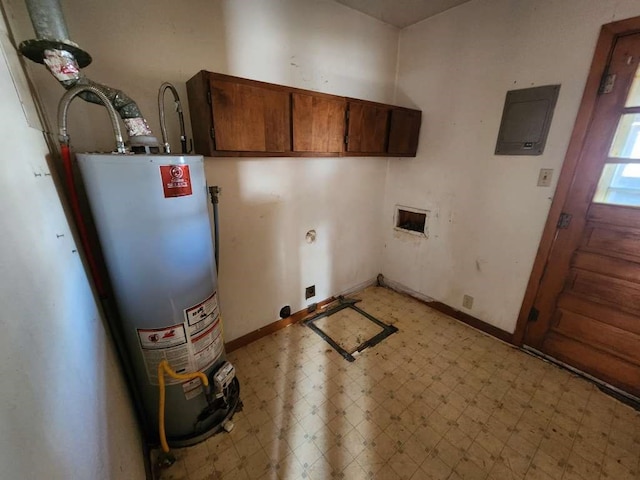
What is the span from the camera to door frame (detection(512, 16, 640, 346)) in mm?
1320

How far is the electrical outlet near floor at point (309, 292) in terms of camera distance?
2230 millimetres

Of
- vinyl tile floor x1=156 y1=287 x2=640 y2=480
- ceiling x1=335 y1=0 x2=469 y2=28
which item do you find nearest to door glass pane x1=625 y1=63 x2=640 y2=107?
ceiling x1=335 y1=0 x2=469 y2=28

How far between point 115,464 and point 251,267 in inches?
46.0

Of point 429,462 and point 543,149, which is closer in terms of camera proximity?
point 429,462

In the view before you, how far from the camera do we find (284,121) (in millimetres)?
1519

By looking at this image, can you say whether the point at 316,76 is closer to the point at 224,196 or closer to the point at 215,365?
the point at 224,196

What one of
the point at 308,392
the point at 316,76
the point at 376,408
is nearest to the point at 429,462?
the point at 376,408

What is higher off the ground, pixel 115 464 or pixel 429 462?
pixel 115 464

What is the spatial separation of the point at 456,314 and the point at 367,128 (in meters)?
1.72

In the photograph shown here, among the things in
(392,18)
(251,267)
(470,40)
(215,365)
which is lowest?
(215,365)

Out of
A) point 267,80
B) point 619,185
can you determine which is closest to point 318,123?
point 267,80

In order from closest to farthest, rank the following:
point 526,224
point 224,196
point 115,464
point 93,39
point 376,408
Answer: point 115,464, point 93,39, point 376,408, point 224,196, point 526,224

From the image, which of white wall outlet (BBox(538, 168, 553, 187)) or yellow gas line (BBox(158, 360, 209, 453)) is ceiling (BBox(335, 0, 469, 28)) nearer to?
white wall outlet (BBox(538, 168, 553, 187))

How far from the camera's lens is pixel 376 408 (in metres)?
1.45
